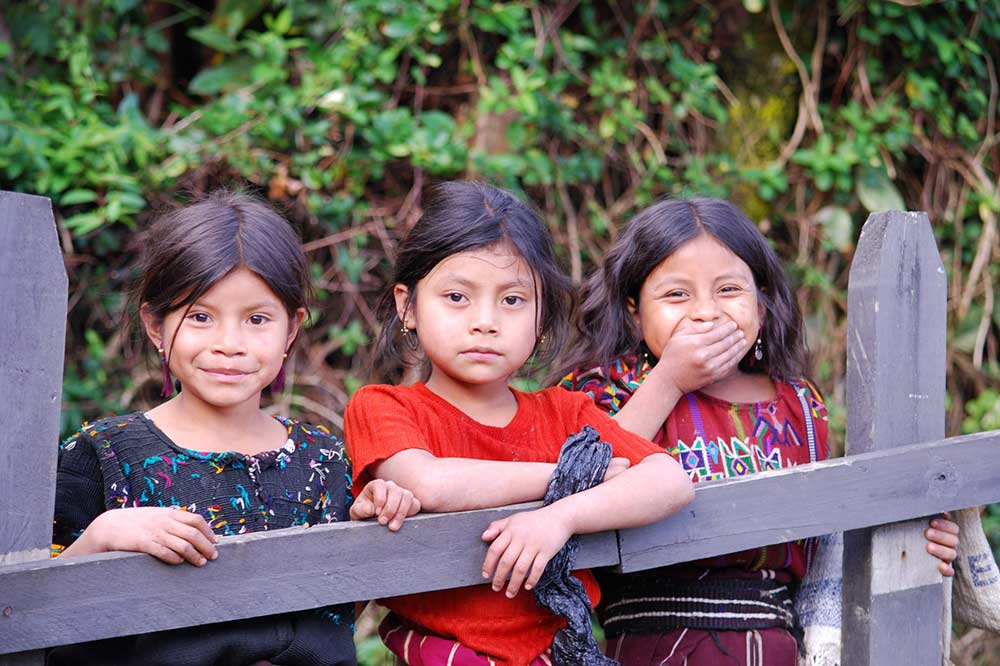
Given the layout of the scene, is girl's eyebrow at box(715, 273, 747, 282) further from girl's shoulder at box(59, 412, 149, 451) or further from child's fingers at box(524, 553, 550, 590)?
girl's shoulder at box(59, 412, 149, 451)

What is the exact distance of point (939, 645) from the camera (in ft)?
8.19

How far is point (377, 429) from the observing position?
6.87ft

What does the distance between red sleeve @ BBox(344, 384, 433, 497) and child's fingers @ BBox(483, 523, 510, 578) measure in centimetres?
21

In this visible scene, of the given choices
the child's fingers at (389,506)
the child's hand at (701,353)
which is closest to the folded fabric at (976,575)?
the child's hand at (701,353)

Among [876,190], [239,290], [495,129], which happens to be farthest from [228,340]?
[876,190]

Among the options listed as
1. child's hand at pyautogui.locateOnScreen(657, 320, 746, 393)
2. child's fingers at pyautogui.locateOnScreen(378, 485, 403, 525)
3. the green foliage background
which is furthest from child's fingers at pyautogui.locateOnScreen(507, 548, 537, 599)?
the green foliage background

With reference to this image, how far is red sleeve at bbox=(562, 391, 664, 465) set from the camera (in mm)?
2238

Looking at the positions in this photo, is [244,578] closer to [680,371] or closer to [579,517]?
[579,517]

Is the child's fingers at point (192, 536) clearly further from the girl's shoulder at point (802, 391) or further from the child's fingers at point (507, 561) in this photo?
the girl's shoulder at point (802, 391)

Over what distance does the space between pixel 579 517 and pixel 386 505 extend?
34cm

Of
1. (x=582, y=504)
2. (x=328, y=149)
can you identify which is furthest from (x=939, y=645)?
(x=328, y=149)

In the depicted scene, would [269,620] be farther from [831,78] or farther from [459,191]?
[831,78]

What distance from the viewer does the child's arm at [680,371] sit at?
2523mm

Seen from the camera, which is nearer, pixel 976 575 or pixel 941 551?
pixel 941 551
